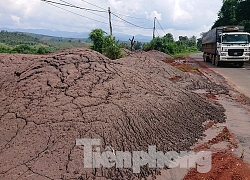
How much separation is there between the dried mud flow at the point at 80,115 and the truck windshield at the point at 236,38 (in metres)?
11.1

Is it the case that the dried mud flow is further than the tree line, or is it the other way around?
the tree line

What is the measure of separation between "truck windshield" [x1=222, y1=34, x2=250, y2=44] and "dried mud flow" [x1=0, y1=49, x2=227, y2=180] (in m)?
11.1

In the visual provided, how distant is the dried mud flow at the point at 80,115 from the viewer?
4.26m

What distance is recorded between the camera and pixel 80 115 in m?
5.10

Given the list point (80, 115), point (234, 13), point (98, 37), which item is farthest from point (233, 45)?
point (234, 13)

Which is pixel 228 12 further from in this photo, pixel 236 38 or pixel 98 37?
pixel 98 37

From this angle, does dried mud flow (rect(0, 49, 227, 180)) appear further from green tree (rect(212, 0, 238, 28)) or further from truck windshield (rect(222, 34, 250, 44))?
green tree (rect(212, 0, 238, 28))

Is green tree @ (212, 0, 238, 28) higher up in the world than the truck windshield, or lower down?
higher up

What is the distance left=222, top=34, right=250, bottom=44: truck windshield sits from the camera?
16984mm

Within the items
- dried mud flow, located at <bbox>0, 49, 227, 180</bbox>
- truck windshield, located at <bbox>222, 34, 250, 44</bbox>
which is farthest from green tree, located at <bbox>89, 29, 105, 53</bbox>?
dried mud flow, located at <bbox>0, 49, 227, 180</bbox>

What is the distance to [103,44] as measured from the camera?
2238 cm

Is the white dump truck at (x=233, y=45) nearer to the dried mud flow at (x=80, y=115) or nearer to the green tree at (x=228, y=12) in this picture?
the dried mud flow at (x=80, y=115)

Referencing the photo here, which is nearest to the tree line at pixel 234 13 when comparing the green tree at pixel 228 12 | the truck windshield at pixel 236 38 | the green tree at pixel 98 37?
the green tree at pixel 228 12

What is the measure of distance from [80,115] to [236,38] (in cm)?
1497
